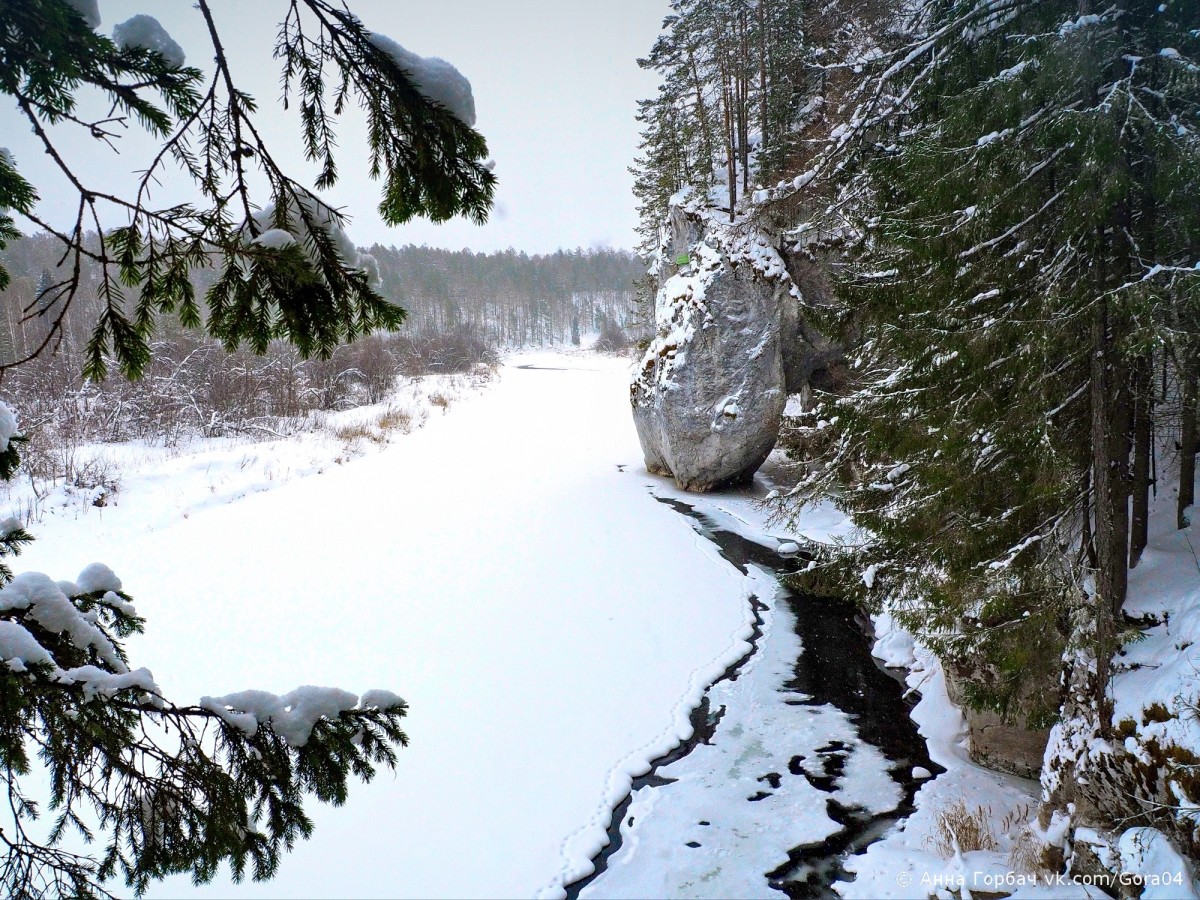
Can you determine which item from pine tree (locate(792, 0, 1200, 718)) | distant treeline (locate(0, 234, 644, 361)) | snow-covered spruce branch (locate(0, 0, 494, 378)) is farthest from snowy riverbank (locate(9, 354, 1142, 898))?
distant treeline (locate(0, 234, 644, 361))

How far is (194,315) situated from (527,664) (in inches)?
210

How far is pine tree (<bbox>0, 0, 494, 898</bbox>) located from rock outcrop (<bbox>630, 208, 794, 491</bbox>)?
1100cm

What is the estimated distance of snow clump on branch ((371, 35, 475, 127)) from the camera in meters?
1.73

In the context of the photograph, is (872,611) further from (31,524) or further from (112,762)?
(31,524)

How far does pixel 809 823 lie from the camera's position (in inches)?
170

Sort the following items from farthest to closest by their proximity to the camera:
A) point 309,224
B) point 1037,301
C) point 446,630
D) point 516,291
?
point 516,291, point 446,630, point 1037,301, point 309,224

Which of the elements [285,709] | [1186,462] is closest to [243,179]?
[285,709]

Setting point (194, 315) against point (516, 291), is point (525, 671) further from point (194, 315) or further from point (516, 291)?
point (516, 291)

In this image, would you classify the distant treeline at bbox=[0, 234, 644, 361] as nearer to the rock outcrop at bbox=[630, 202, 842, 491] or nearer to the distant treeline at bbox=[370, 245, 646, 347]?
the distant treeline at bbox=[370, 245, 646, 347]

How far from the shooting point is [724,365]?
1255 centimetres

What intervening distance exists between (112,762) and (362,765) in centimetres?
62

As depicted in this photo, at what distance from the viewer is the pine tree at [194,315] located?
57.1 inches

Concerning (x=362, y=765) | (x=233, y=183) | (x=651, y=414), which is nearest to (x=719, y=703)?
(x=362, y=765)

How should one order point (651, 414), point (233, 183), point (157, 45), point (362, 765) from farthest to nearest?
point (651, 414) < point (362, 765) < point (233, 183) < point (157, 45)
